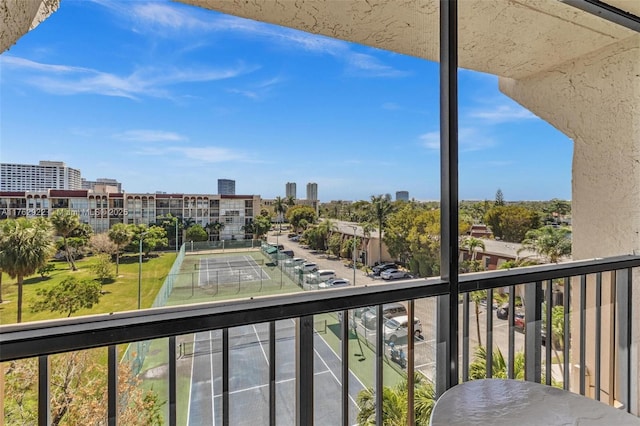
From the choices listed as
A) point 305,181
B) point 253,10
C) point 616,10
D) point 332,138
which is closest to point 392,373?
point 305,181

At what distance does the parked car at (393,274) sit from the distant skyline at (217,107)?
0.38m

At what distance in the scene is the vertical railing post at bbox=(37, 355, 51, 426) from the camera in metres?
0.90

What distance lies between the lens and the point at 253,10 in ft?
4.46

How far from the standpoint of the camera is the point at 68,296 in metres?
0.99

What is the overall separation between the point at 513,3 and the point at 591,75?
3.23 feet

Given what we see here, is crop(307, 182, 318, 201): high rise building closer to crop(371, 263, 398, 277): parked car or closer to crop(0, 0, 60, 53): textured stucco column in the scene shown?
crop(371, 263, 398, 277): parked car

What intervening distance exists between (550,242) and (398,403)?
1464 mm

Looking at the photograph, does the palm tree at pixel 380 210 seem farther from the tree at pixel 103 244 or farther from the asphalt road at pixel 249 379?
the tree at pixel 103 244

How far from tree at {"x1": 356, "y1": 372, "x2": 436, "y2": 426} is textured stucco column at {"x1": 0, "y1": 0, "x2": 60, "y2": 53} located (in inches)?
68.9

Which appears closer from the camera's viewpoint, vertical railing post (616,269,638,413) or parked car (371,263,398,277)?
parked car (371,263,398,277)

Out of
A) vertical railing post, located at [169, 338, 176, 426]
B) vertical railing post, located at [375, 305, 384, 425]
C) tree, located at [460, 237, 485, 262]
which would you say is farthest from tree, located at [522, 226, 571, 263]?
vertical railing post, located at [169, 338, 176, 426]

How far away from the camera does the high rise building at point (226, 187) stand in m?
1.25

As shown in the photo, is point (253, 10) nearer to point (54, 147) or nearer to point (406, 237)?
point (54, 147)

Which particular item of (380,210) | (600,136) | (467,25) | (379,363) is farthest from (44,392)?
(600,136)
